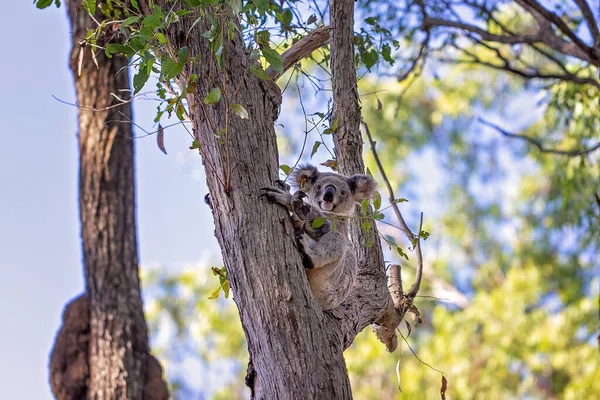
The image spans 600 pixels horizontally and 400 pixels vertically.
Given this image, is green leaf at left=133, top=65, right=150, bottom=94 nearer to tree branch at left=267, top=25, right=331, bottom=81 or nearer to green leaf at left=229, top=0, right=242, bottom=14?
green leaf at left=229, top=0, right=242, bottom=14

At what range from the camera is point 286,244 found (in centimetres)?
270

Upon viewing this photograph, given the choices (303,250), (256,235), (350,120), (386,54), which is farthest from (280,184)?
(386,54)

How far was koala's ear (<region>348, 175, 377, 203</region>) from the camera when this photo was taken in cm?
393

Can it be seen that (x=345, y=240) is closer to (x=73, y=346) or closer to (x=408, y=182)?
(x=73, y=346)

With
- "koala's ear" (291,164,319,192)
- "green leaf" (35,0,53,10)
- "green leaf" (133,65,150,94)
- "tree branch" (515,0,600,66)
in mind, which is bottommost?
"green leaf" (133,65,150,94)

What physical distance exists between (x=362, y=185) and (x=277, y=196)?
131cm

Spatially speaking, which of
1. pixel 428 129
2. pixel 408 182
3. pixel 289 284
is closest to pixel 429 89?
pixel 428 129

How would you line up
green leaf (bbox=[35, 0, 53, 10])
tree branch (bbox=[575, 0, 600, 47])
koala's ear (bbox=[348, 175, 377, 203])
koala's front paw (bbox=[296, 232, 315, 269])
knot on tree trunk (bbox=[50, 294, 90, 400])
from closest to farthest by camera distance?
koala's front paw (bbox=[296, 232, 315, 269]) → green leaf (bbox=[35, 0, 53, 10]) → koala's ear (bbox=[348, 175, 377, 203]) → tree branch (bbox=[575, 0, 600, 47]) → knot on tree trunk (bbox=[50, 294, 90, 400])

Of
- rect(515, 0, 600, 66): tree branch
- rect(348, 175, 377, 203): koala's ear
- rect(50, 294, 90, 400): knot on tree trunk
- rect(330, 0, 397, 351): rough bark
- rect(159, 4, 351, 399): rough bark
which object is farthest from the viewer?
rect(50, 294, 90, 400): knot on tree trunk

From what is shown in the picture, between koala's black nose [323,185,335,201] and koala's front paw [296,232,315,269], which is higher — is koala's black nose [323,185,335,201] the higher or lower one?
the higher one

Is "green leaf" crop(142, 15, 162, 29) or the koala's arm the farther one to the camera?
the koala's arm

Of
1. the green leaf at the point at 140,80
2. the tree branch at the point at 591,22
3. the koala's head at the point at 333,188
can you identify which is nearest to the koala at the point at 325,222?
the koala's head at the point at 333,188

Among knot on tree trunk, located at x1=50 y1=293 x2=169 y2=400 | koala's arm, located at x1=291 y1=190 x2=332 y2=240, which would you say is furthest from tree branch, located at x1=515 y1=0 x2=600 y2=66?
knot on tree trunk, located at x1=50 y1=293 x2=169 y2=400

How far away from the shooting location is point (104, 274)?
630cm
